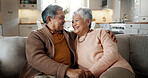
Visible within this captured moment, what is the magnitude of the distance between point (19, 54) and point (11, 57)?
3.2 inches

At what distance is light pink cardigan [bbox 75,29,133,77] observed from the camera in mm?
1229

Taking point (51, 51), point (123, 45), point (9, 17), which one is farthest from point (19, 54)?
point (9, 17)

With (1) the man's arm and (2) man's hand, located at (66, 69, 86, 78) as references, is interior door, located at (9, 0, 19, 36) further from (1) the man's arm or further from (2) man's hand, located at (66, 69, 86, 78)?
(2) man's hand, located at (66, 69, 86, 78)

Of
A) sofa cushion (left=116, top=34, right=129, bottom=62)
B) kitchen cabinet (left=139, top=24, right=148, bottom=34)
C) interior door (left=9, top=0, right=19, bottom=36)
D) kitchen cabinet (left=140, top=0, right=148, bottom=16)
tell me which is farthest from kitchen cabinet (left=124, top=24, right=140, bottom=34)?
interior door (left=9, top=0, right=19, bottom=36)

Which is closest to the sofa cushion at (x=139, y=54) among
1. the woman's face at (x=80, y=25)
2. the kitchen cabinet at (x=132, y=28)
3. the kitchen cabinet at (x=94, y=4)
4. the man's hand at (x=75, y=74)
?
the woman's face at (x=80, y=25)

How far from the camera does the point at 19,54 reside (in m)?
1.53

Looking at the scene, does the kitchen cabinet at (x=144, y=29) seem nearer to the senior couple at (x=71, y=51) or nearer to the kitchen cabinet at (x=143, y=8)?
the kitchen cabinet at (x=143, y=8)

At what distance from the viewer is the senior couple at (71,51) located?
120 cm

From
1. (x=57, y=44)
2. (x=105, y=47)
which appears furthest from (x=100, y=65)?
(x=57, y=44)

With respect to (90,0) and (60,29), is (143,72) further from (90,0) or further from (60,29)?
(90,0)

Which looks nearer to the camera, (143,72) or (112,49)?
(112,49)

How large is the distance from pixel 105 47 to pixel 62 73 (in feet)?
1.36

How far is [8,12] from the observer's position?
617cm

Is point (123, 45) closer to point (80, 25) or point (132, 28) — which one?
point (80, 25)
